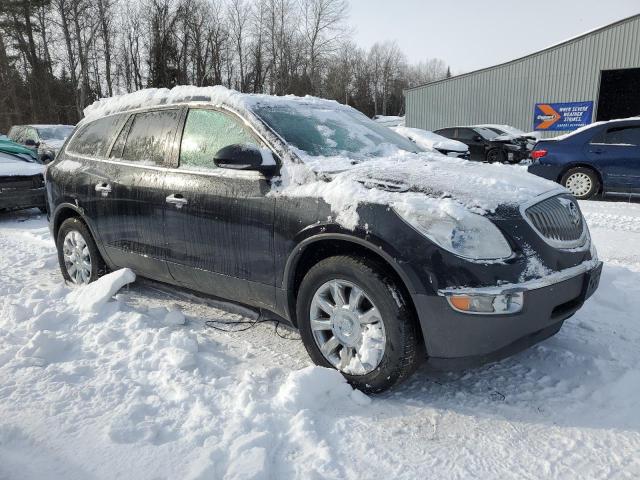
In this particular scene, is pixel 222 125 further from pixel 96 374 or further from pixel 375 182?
pixel 96 374

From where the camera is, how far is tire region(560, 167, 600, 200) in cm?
952

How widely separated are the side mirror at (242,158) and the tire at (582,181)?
8257 mm

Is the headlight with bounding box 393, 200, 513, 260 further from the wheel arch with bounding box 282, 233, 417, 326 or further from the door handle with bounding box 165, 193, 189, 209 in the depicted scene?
the door handle with bounding box 165, 193, 189, 209

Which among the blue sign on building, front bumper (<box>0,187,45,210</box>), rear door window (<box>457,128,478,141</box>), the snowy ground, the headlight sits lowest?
the snowy ground

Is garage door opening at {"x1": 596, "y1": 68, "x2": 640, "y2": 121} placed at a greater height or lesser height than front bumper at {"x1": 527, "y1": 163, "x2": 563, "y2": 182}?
greater

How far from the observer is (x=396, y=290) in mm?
2643

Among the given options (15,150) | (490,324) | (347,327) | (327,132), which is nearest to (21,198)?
(15,150)

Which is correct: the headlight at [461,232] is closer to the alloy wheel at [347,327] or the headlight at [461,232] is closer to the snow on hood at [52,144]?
the alloy wheel at [347,327]

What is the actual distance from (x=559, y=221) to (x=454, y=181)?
63cm

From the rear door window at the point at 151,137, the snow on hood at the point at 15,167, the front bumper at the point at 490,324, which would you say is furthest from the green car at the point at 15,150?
the front bumper at the point at 490,324

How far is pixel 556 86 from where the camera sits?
73.7 ft

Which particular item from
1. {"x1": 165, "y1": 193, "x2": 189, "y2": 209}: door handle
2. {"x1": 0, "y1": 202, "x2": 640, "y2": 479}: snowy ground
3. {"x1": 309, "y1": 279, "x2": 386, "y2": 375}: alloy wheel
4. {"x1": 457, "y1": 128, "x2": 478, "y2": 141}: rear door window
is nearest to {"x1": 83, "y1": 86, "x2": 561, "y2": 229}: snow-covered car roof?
{"x1": 309, "y1": 279, "x2": 386, "y2": 375}: alloy wheel

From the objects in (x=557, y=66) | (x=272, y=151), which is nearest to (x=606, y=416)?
(x=272, y=151)

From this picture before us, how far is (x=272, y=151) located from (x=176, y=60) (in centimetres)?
4192
